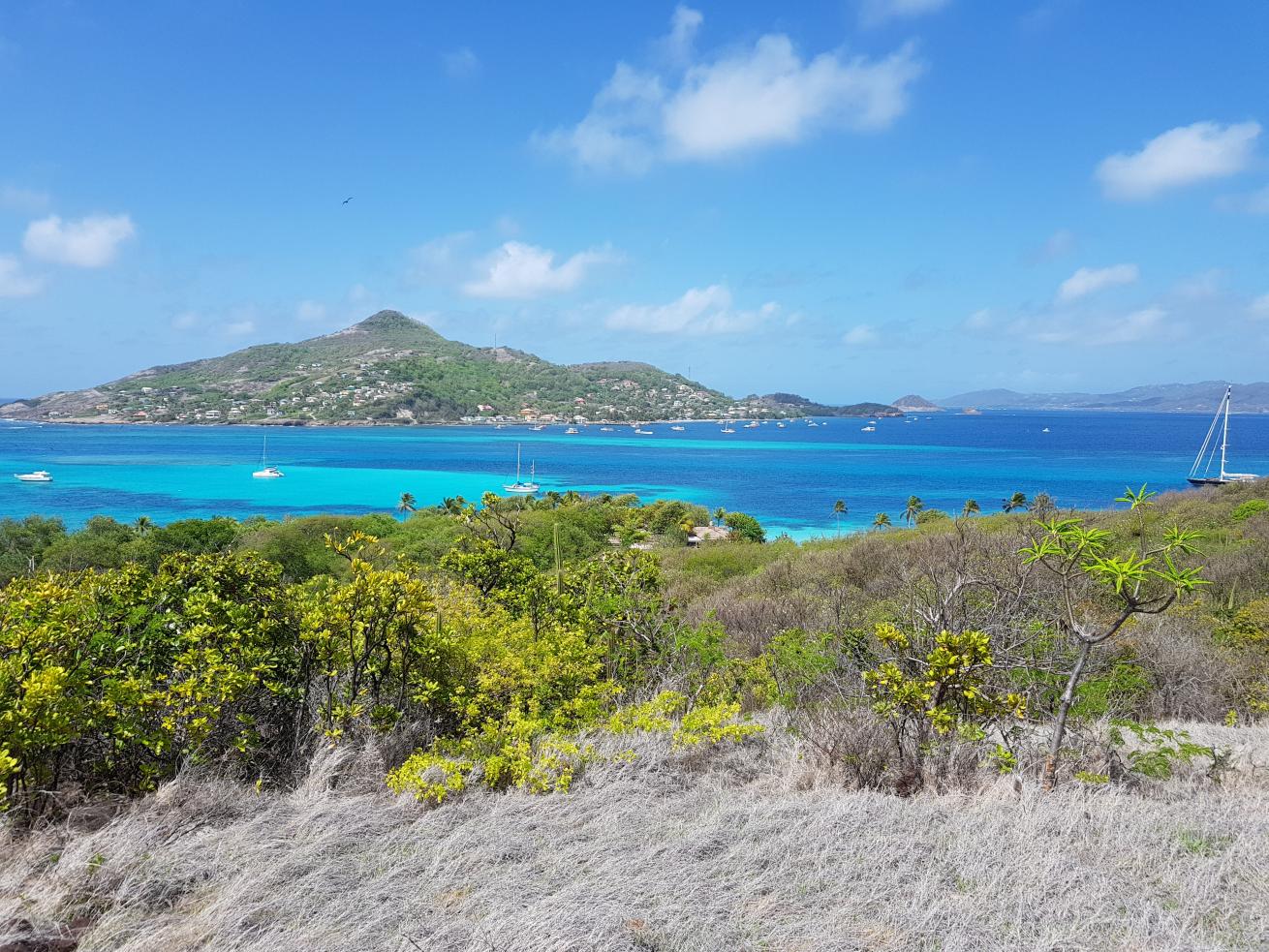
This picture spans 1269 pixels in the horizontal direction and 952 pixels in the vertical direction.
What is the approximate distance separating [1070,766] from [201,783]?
256 inches

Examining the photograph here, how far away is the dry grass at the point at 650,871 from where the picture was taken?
3.54m

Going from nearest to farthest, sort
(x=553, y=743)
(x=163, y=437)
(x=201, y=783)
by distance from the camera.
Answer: (x=201, y=783)
(x=553, y=743)
(x=163, y=437)

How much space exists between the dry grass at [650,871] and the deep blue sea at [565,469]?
43992 millimetres

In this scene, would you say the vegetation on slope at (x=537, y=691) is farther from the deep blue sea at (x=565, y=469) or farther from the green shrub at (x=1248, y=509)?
the deep blue sea at (x=565, y=469)

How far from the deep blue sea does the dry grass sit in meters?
44.0

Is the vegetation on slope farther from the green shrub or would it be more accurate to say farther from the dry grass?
the green shrub

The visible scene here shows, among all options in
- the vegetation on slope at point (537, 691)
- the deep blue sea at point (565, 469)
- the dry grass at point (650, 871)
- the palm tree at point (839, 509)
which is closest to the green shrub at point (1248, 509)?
the vegetation on slope at point (537, 691)

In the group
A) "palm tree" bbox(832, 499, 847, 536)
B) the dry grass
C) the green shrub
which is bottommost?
"palm tree" bbox(832, 499, 847, 536)

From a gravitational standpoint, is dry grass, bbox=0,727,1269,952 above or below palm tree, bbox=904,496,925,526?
above

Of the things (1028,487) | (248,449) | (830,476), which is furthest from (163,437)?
(1028,487)

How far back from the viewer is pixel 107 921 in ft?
11.5

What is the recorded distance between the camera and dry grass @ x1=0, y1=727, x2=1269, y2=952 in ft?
11.6

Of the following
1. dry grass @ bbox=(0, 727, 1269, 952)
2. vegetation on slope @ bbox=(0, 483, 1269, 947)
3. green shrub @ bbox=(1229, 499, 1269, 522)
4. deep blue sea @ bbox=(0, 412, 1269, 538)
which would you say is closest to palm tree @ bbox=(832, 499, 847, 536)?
deep blue sea @ bbox=(0, 412, 1269, 538)

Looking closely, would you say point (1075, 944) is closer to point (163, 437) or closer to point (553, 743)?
point (553, 743)
